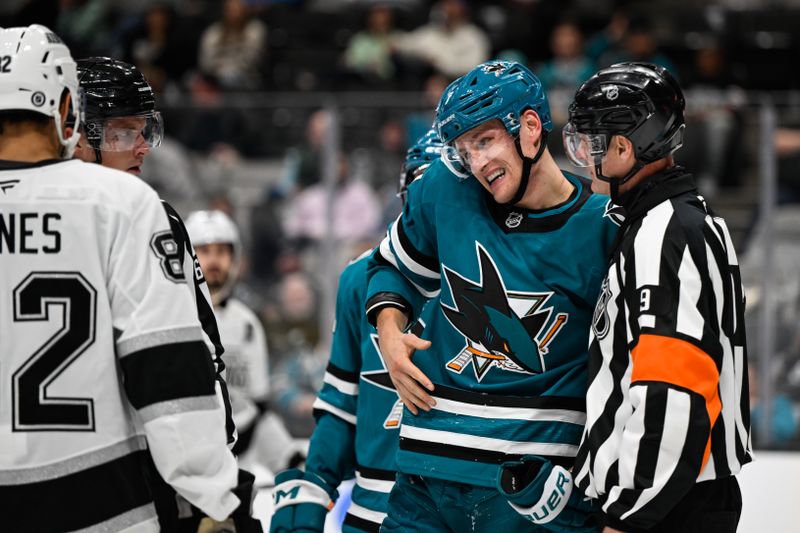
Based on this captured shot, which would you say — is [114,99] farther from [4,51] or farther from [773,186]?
[773,186]

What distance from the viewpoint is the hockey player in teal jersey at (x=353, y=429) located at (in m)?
3.09

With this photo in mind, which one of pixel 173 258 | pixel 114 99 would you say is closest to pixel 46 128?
pixel 173 258

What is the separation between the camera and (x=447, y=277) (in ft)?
8.70

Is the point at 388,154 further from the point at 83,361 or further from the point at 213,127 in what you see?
the point at 83,361

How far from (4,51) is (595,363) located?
4.05ft

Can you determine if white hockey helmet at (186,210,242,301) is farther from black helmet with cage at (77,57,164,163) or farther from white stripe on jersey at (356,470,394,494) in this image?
black helmet with cage at (77,57,164,163)

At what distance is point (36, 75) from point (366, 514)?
147 cm

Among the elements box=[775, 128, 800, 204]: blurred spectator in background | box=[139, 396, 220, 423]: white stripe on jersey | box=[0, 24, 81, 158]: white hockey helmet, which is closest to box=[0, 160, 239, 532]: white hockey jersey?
box=[139, 396, 220, 423]: white stripe on jersey

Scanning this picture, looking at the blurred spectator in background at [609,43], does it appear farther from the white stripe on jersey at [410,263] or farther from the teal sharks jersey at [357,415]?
the white stripe on jersey at [410,263]

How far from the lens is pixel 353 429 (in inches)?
126

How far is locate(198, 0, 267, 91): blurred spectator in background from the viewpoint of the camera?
8.58 metres

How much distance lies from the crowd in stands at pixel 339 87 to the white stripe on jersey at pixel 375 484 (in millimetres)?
2812

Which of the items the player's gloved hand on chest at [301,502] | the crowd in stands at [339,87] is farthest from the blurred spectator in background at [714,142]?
the player's gloved hand on chest at [301,502]

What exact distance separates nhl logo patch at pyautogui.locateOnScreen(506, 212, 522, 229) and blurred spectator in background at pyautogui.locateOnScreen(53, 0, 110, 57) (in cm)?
682
